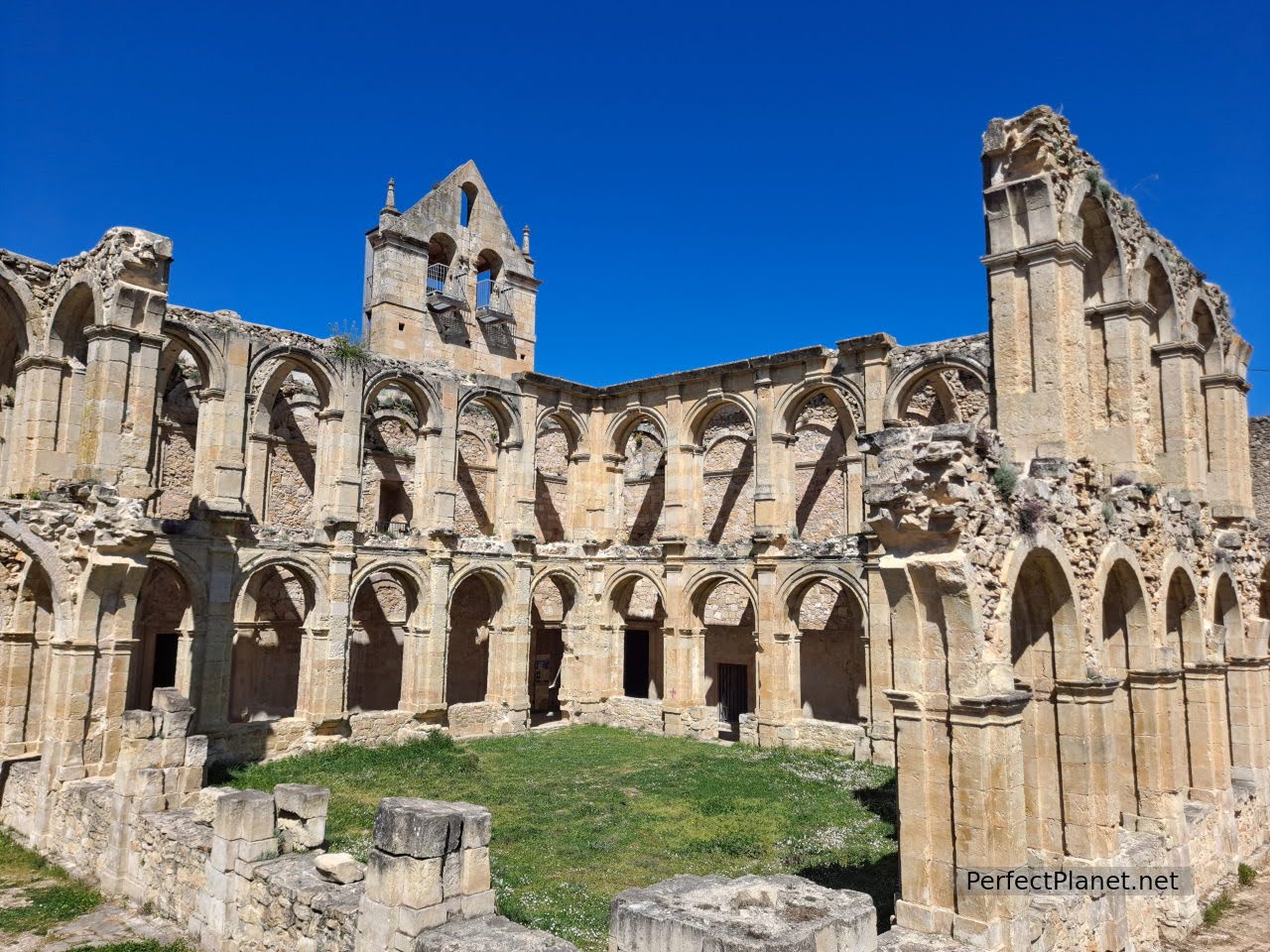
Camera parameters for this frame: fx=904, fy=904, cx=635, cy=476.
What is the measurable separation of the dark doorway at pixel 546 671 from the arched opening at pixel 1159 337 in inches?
666

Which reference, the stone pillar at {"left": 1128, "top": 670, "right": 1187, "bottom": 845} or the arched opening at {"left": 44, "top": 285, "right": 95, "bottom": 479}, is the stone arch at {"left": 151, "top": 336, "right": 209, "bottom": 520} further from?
the stone pillar at {"left": 1128, "top": 670, "right": 1187, "bottom": 845}

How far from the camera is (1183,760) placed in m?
12.0

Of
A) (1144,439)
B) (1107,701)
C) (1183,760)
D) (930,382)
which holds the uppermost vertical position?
(930,382)

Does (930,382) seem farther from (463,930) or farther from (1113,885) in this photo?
(463,930)

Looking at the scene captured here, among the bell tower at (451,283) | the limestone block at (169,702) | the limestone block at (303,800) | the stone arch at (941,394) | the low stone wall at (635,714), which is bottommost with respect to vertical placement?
the low stone wall at (635,714)

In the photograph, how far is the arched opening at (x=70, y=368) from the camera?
48.8 ft

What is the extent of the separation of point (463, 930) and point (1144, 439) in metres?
9.79

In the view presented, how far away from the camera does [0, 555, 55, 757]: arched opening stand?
524 inches

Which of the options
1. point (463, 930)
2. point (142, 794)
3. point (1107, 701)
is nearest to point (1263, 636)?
A: point (1107, 701)

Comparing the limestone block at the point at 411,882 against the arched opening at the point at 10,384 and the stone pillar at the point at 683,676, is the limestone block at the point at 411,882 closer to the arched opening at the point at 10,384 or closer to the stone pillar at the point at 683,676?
the arched opening at the point at 10,384

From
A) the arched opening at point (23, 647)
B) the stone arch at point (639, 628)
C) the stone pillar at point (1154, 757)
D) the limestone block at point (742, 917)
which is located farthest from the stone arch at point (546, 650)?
the limestone block at point (742, 917)

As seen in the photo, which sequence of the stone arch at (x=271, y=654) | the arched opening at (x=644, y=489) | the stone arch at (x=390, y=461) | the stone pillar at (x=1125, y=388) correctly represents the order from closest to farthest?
the stone pillar at (x=1125, y=388) < the stone arch at (x=271, y=654) < the stone arch at (x=390, y=461) < the arched opening at (x=644, y=489)

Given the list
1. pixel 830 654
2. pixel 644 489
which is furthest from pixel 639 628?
pixel 830 654

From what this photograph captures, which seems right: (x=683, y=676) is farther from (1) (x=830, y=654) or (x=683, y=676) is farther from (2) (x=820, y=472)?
(2) (x=820, y=472)
